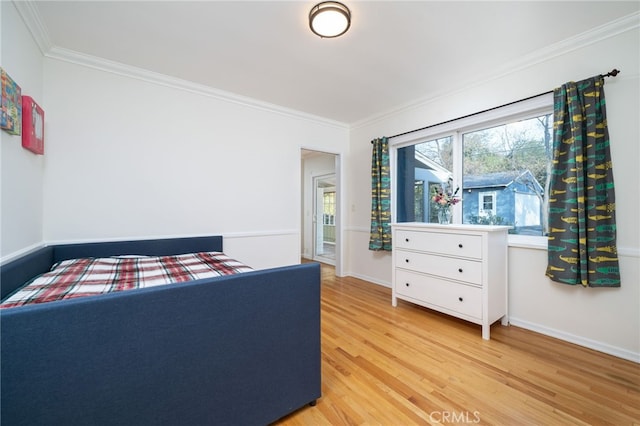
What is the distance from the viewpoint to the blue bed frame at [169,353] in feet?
2.80

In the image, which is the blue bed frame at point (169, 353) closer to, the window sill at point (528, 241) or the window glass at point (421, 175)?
the window sill at point (528, 241)

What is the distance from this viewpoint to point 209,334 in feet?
3.74

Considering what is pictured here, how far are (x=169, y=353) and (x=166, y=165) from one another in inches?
92.5

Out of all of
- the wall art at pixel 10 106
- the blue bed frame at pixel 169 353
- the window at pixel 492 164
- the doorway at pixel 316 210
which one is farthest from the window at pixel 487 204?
the wall art at pixel 10 106

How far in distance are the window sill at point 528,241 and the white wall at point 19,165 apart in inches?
156

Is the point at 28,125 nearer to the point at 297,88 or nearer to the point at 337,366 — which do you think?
the point at 297,88

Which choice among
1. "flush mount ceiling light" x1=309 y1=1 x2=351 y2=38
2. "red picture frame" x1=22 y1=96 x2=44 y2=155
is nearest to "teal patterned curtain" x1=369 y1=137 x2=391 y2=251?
"flush mount ceiling light" x1=309 y1=1 x2=351 y2=38

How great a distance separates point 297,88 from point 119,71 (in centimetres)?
180

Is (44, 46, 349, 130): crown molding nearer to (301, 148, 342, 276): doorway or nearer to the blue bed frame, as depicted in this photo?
the blue bed frame

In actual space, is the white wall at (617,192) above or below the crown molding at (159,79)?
below

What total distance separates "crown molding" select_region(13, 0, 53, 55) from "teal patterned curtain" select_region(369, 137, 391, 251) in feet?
11.5

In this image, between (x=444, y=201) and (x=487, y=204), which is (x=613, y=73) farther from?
(x=444, y=201)

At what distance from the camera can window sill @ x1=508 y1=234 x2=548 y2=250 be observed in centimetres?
241

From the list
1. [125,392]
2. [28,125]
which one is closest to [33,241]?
[28,125]
